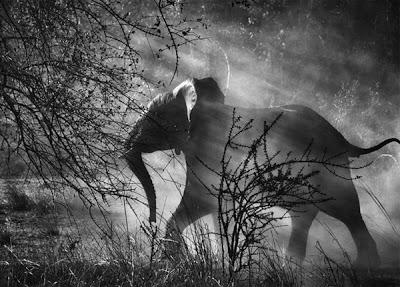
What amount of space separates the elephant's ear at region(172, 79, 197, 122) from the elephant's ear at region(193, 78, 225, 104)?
49 mm

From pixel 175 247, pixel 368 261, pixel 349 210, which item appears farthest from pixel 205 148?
pixel 175 247

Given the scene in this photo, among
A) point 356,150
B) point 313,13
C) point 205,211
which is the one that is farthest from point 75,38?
point 313,13

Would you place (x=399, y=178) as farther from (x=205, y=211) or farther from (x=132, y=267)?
(x=132, y=267)

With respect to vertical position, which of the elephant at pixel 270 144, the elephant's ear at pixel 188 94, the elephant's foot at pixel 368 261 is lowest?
the elephant's foot at pixel 368 261

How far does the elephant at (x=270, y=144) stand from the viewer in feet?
19.5

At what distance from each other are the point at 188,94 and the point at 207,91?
0.20m

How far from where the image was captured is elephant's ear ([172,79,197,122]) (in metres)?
6.23

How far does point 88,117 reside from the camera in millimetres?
3721

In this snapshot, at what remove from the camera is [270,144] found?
6180mm

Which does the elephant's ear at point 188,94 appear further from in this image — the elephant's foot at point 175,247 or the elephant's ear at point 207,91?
the elephant's foot at point 175,247

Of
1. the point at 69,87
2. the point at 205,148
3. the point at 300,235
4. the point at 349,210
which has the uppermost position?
the point at 205,148

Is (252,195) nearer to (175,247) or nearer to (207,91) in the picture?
(175,247)

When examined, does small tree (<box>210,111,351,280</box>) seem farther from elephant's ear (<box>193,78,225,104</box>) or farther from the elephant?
elephant's ear (<box>193,78,225,104</box>)

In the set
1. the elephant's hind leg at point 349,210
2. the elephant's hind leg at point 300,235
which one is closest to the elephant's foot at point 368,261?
the elephant's hind leg at point 349,210
